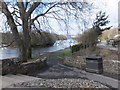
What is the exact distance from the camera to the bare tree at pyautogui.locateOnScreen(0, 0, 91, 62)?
5.82m

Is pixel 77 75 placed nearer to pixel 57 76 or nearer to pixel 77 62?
pixel 57 76

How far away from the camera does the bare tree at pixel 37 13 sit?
582cm

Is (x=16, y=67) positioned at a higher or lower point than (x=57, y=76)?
higher

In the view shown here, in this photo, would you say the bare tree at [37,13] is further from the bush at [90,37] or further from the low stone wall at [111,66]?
the bush at [90,37]

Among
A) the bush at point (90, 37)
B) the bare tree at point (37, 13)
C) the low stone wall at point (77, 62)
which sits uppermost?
the bare tree at point (37, 13)

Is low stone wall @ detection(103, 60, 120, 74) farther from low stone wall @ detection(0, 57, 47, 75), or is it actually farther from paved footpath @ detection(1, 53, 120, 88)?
low stone wall @ detection(0, 57, 47, 75)

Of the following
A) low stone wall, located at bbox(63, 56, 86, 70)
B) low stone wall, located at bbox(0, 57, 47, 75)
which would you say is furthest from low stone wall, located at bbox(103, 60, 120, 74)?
low stone wall, located at bbox(0, 57, 47, 75)

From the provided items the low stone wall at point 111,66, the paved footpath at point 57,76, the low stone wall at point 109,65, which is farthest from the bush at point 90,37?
the paved footpath at point 57,76

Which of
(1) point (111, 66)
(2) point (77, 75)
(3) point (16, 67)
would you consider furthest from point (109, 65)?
(3) point (16, 67)

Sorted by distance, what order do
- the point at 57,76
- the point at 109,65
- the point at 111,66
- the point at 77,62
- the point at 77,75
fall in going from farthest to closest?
the point at 77,62
the point at 109,65
the point at 111,66
the point at 77,75
the point at 57,76

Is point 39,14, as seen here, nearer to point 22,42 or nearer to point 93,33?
point 22,42

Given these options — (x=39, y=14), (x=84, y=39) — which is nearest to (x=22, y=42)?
(x=39, y=14)

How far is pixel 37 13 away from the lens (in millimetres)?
7816

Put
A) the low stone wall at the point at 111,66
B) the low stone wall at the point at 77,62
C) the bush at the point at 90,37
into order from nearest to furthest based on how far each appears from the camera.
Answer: the low stone wall at the point at 111,66 → the low stone wall at the point at 77,62 → the bush at the point at 90,37
